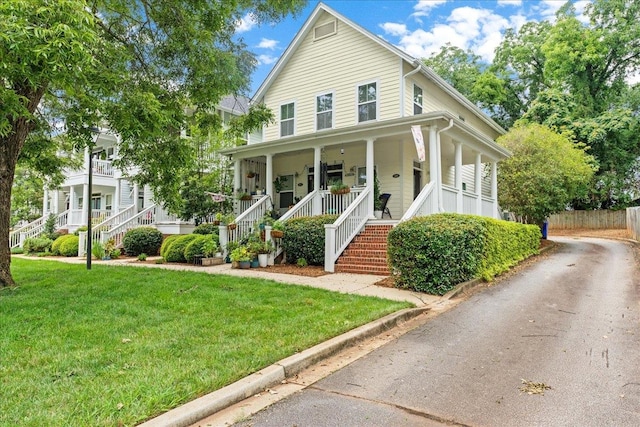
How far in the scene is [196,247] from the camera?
40.9 ft

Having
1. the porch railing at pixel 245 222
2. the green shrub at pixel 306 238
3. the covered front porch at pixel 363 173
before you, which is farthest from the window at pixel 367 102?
the green shrub at pixel 306 238

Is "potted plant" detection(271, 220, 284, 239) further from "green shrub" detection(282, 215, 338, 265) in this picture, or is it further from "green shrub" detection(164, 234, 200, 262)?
"green shrub" detection(164, 234, 200, 262)

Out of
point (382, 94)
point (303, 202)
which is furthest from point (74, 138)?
point (382, 94)

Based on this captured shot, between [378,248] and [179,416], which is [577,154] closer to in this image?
[378,248]

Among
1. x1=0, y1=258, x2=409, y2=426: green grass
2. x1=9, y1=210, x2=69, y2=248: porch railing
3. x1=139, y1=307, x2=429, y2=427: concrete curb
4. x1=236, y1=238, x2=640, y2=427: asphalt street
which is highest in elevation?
x1=9, y1=210, x2=69, y2=248: porch railing

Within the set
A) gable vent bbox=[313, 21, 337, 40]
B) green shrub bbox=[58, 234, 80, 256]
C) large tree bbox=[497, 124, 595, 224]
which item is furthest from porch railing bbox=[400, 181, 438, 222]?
green shrub bbox=[58, 234, 80, 256]

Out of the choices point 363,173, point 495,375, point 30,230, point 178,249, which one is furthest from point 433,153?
point 30,230

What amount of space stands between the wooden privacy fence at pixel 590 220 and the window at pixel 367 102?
20.3 metres

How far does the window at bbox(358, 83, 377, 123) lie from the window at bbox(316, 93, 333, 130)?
1293 mm

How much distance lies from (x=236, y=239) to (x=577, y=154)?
56.4ft

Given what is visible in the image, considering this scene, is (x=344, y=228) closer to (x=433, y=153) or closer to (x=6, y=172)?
(x=433, y=153)

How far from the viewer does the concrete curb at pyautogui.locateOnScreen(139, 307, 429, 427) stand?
288 centimetres

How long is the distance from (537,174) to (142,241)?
16.7 m

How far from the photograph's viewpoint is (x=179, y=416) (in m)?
2.86
